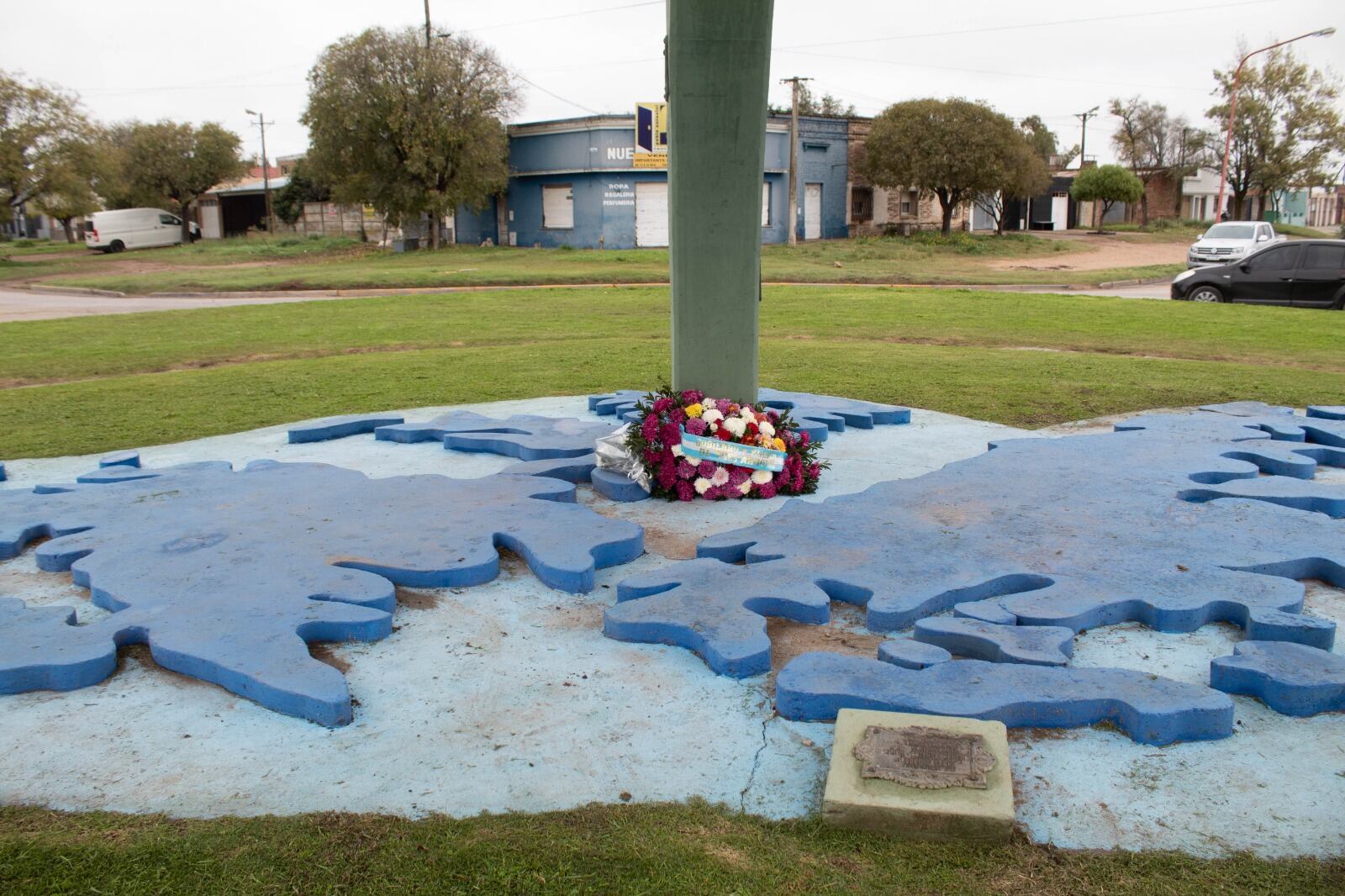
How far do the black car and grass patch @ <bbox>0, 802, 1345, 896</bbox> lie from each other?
757 inches

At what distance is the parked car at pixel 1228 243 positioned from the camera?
2802cm

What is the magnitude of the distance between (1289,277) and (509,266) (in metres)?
20.3

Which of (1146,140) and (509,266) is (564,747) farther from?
(1146,140)

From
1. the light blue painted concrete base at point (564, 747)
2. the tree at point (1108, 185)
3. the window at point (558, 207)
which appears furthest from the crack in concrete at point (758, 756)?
the tree at point (1108, 185)

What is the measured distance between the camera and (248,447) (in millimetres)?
7438

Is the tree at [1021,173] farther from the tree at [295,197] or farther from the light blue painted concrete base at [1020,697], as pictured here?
the light blue painted concrete base at [1020,697]

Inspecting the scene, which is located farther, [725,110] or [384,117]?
[384,117]

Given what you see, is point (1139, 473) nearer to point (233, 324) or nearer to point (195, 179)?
point (233, 324)

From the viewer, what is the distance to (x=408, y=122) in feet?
119

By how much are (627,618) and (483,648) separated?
0.54m

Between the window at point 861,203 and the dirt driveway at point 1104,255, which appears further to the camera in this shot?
the window at point 861,203

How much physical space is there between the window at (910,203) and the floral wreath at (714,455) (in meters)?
43.2

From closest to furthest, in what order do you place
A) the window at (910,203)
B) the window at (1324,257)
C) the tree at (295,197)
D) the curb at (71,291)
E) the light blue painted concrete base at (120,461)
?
the light blue painted concrete base at (120,461) → the window at (1324,257) → the curb at (71,291) → the window at (910,203) → the tree at (295,197)

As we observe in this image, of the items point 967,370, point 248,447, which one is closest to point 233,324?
A: point 248,447
